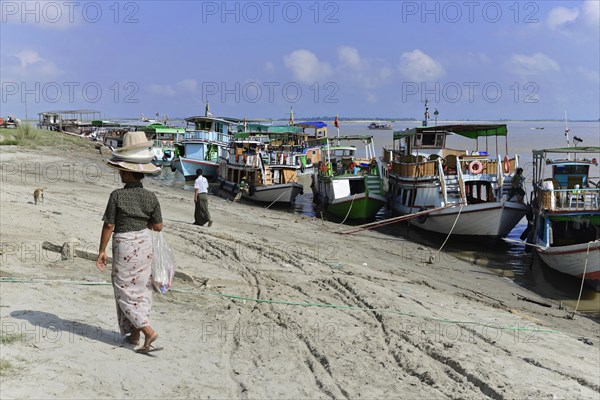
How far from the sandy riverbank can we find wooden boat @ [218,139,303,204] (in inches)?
579

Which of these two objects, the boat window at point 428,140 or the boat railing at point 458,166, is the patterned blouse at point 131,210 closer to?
the boat railing at point 458,166

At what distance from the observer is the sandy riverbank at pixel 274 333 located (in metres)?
5.36

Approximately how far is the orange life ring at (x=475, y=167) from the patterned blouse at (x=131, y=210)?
16.4 metres

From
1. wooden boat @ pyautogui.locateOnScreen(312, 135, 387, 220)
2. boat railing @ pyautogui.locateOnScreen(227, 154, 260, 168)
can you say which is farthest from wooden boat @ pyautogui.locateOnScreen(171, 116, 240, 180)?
wooden boat @ pyautogui.locateOnScreen(312, 135, 387, 220)

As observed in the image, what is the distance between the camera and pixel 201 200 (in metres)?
16.0

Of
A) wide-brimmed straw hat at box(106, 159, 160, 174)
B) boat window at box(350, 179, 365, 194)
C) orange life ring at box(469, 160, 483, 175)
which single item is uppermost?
wide-brimmed straw hat at box(106, 159, 160, 174)

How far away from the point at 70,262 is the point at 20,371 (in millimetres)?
4409

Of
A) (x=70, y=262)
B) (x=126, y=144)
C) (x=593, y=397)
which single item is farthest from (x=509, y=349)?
(x=70, y=262)

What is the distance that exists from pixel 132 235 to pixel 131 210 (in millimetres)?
241

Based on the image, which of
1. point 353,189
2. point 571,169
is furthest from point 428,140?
point 571,169

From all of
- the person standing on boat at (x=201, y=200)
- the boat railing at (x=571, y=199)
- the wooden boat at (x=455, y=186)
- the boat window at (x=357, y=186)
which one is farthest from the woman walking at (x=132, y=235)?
the boat window at (x=357, y=186)

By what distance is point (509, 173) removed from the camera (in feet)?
67.1

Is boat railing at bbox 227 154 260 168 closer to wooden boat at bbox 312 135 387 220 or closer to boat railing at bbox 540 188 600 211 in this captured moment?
wooden boat at bbox 312 135 387 220

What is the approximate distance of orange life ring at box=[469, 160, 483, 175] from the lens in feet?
65.8
